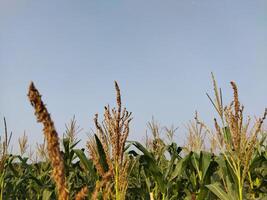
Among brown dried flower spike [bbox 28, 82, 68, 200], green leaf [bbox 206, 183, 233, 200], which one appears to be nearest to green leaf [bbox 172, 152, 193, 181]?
green leaf [bbox 206, 183, 233, 200]

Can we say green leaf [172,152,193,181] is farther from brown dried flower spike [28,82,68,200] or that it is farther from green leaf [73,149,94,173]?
brown dried flower spike [28,82,68,200]

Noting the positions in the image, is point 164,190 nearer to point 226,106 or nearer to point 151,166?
point 151,166

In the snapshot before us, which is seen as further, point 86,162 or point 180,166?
point 180,166

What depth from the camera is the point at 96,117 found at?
111 inches

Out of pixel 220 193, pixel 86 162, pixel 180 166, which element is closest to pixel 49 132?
pixel 220 193

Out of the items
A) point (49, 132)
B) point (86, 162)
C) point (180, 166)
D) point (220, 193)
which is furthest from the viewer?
point (180, 166)

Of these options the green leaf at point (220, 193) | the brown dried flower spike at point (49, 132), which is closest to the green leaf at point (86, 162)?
the green leaf at point (220, 193)

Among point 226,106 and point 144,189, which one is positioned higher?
point 226,106

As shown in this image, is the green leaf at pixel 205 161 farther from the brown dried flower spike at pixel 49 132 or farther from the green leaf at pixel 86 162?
the brown dried flower spike at pixel 49 132

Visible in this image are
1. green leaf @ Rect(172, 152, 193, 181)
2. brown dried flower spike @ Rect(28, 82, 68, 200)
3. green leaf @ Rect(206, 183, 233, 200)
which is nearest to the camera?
brown dried flower spike @ Rect(28, 82, 68, 200)

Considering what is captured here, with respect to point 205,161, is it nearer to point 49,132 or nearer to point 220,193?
point 220,193

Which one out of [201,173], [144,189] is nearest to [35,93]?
[201,173]

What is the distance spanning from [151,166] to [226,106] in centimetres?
174

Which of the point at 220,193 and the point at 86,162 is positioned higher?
the point at 86,162
